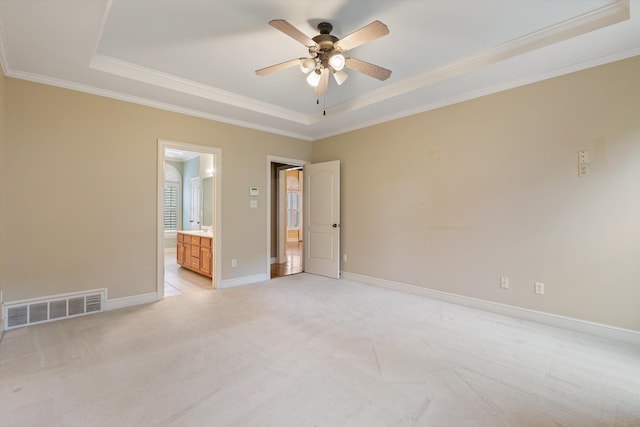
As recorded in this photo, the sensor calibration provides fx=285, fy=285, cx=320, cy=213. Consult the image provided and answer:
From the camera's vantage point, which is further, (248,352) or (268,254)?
(268,254)

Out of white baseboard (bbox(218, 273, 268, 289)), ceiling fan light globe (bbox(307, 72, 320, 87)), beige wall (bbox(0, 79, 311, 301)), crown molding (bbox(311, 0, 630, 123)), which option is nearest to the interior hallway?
white baseboard (bbox(218, 273, 268, 289))

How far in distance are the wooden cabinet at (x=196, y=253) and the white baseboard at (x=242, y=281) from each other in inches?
21.7

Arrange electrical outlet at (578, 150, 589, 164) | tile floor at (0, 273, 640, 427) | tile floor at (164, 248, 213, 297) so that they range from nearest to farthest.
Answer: tile floor at (0, 273, 640, 427)
electrical outlet at (578, 150, 589, 164)
tile floor at (164, 248, 213, 297)

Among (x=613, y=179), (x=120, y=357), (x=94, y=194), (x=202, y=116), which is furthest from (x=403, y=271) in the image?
(x=94, y=194)

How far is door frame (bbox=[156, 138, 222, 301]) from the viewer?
12.9ft

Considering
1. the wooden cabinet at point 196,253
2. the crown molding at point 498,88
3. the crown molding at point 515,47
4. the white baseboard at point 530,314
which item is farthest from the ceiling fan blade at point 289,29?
the wooden cabinet at point 196,253

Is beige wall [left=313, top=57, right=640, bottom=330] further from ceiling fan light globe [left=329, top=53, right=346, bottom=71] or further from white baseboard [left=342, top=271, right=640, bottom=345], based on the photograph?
ceiling fan light globe [left=329, top=53, right=346, bottom=71]

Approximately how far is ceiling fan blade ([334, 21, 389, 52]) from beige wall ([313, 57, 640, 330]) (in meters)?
2.17

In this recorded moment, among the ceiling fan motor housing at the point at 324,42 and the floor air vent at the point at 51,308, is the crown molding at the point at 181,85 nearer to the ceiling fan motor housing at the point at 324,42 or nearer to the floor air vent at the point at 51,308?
the ceiling fan motor housing at the point at 324,42

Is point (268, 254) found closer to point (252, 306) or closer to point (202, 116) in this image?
point (252, 306)

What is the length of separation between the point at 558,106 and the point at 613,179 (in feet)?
2.99

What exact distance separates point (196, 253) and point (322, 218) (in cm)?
252

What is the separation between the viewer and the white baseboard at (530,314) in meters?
2.74

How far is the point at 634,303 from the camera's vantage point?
8.79 ft
